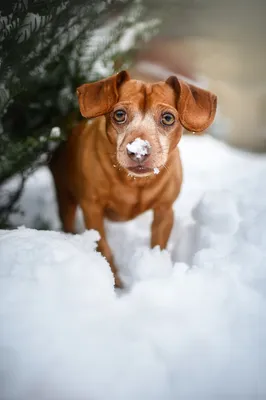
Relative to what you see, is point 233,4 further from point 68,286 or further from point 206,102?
point 68,286

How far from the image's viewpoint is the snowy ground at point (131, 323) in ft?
2.24

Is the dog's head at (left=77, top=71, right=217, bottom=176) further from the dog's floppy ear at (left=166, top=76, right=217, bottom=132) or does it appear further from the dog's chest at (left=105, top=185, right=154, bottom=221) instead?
the dog's chest at (left=105, top=185, right=154, bottom=221)

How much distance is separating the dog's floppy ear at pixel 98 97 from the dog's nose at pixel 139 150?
14cm

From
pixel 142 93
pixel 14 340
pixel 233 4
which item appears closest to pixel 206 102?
pixel 142 93

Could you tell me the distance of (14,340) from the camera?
71 centimetres

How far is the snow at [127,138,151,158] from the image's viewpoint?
959mm

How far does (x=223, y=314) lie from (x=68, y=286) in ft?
0.96

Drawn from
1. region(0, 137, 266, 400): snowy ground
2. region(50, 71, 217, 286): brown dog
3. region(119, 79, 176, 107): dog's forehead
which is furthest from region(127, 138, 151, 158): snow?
region(0, 137, 266, 400): snowy ground

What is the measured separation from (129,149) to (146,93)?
168mm

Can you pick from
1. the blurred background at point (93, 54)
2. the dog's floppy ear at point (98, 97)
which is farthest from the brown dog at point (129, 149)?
the blurred background at point (93, 54)

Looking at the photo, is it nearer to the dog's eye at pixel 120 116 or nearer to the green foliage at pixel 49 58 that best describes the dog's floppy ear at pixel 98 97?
the dog's eye at pixel 120 116

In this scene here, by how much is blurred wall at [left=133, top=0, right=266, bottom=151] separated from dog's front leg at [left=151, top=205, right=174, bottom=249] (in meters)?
0.44

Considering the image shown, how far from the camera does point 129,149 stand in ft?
3.17

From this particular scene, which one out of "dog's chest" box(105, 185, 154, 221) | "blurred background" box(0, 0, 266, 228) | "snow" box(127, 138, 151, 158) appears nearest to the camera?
"snow" box(127, 138, 151, 158)
